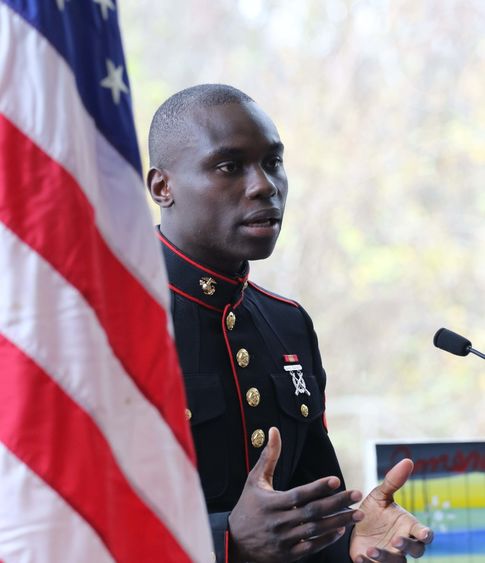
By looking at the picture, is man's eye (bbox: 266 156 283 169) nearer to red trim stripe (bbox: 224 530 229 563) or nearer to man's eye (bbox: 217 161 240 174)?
man's eye (bbox: 217 161 240 174)

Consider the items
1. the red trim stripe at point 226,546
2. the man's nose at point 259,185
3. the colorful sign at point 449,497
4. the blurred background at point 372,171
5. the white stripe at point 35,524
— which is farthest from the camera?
the blurred background at point 372,171

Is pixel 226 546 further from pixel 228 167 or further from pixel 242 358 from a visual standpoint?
pixel 228 167

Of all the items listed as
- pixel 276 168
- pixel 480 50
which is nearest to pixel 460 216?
pixel 480 50

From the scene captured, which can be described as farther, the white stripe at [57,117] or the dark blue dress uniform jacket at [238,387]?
the dark blue dress uniform jacket at [238,387]

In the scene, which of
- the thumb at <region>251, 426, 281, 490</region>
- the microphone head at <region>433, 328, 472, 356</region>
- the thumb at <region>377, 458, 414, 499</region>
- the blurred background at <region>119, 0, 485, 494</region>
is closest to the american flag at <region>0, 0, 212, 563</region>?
the thumb at <region>251, 426, 281, 490</region>

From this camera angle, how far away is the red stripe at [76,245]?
1109mm

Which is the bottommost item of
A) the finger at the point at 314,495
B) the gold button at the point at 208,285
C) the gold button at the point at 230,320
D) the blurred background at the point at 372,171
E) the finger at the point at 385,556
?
the finger at the point at 385,556

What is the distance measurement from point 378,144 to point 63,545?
18.5ft

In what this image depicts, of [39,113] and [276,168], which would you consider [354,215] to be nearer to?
[276,168]

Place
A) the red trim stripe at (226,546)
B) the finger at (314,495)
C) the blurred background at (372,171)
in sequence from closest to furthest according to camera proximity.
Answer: the finger at (314,495) → the red trim stripe at (226,546) → the blurred background at (372,171)

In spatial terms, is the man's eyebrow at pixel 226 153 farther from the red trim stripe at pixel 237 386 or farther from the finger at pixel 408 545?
the finger at pixel 408 545

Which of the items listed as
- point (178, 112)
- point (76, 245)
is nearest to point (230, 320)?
point (178, 112)

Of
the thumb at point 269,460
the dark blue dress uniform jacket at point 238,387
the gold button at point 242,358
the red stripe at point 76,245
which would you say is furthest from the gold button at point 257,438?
the red stripe at point 76,245

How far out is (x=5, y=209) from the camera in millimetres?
1105
